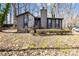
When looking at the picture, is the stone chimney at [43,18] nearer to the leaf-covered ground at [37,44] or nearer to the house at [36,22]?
the house at [36,22]

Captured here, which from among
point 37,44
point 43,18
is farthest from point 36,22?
point 37,44

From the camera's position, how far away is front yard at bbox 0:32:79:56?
2.95 meters

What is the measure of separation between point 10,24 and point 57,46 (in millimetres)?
611

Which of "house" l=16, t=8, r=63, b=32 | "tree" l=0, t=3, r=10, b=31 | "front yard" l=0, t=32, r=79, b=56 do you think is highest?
"tree" l=0, t=3, r=10, b=31

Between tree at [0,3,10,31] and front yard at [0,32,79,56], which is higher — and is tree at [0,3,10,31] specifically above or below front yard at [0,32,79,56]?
above

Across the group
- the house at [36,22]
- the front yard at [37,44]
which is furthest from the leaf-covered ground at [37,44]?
the house at [36,22]

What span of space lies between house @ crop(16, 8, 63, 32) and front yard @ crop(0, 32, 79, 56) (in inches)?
4.2

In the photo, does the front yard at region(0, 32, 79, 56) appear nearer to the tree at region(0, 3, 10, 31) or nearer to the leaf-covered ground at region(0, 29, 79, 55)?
the leaf-covered ground at region(0, 29, 79, 55)

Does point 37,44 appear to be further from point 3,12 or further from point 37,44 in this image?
point 3,12

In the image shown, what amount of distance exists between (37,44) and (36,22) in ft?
0.86

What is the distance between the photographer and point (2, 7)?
2984 millimetres

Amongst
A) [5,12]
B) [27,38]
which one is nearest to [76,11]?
[27,38]

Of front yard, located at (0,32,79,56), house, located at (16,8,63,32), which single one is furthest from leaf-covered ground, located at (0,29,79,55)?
house, located at (16,8,63,32)

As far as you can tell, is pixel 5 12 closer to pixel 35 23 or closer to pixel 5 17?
pixel 5 17
